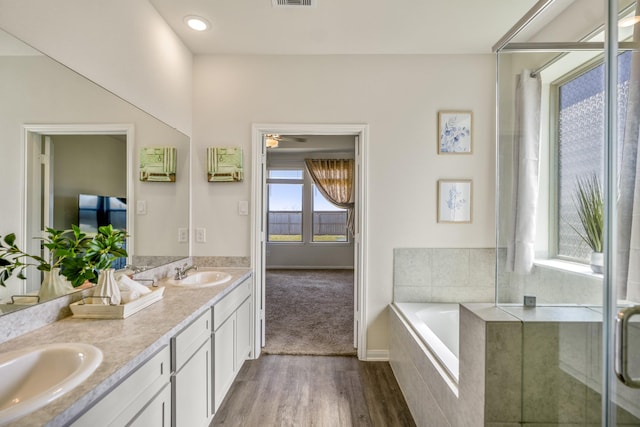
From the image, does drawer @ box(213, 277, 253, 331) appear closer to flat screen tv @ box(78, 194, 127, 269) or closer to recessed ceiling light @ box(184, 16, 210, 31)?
flat screen tv @ box(78, 194, 127, 269)

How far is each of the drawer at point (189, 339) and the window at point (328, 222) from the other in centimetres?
505

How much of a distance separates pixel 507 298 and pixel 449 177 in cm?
157

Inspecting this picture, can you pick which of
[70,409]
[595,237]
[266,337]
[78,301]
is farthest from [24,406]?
[266,337]

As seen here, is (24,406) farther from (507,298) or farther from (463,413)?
(507,298)

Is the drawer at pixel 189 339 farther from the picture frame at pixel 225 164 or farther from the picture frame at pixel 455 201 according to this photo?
the picture frame at pixel 455 201

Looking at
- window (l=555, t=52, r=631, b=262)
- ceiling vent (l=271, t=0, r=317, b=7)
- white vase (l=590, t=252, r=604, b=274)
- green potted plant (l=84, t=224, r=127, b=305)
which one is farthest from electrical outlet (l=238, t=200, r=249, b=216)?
white vase (l=590, t=252, r=604, b=274)

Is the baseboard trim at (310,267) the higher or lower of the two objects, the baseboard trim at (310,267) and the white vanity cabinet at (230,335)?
the lower

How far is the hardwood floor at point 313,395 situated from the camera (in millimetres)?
1924

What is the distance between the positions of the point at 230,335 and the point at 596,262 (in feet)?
6.68

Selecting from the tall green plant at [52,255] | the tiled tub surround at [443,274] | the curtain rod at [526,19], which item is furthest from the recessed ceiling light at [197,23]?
the tiled tub surround at [443,274]

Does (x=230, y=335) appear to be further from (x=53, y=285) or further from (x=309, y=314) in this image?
(x=309, y=314)

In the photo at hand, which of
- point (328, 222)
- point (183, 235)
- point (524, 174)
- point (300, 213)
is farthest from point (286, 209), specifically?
point (524, 174)

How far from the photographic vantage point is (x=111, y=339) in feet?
3.76

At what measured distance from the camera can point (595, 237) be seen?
1090mm
